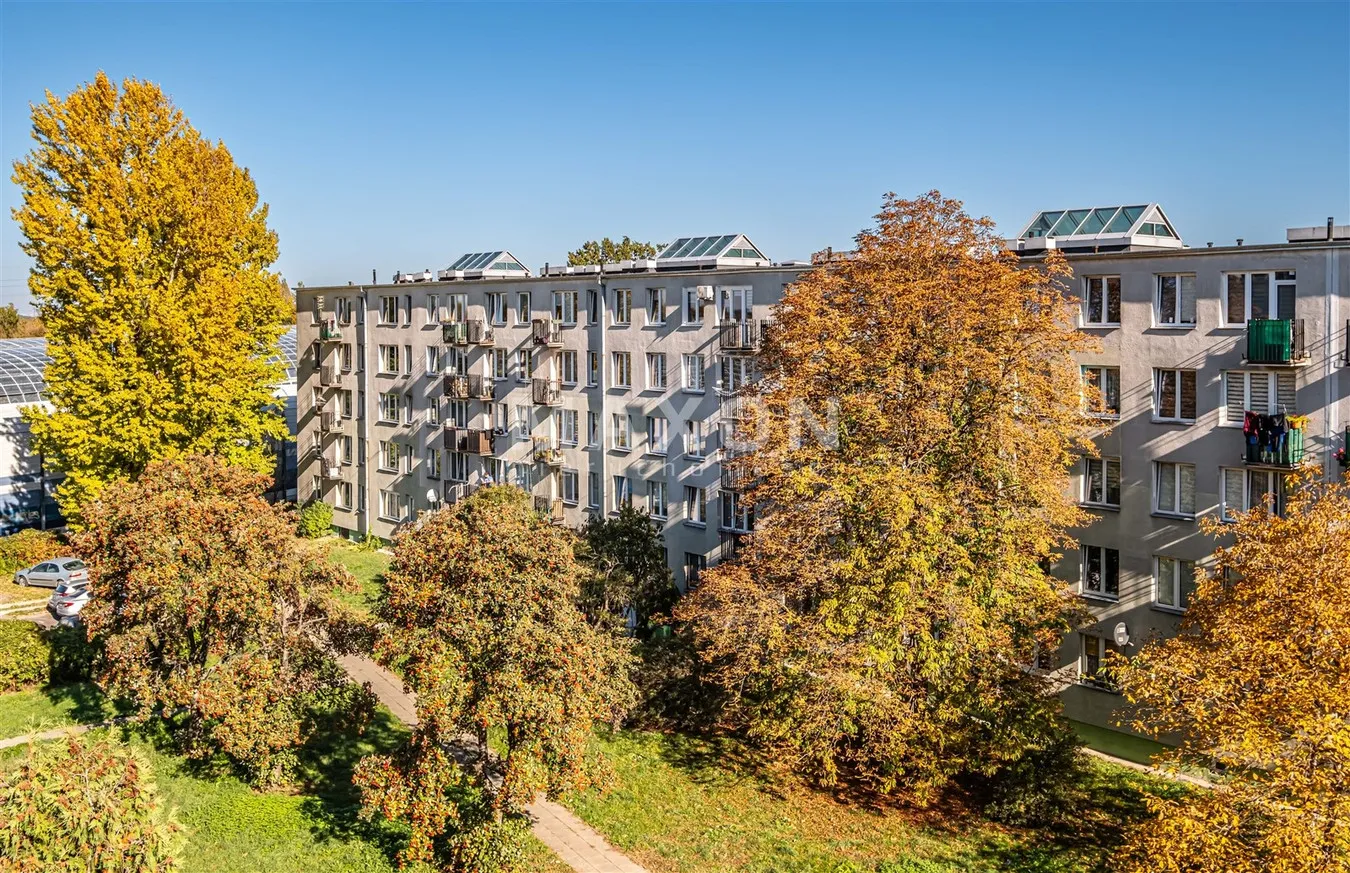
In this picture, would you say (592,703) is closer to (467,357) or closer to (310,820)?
(310,820)

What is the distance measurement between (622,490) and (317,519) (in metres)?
21.9

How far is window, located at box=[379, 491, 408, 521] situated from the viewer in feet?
179

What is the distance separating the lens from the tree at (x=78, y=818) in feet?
49.4

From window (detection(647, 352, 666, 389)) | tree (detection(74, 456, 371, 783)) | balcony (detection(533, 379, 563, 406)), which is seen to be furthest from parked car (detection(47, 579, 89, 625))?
window (detection(647, 352, 666, 389))

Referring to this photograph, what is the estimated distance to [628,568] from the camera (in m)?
36.5

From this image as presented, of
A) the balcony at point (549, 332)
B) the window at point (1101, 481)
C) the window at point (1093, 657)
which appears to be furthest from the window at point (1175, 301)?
the balcony at point (549, 332)

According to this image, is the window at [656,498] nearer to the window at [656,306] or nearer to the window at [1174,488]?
the window at [656,306]

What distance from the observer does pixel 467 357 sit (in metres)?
49.8

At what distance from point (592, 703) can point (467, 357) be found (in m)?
30.9

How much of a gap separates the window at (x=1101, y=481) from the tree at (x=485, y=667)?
634 inches

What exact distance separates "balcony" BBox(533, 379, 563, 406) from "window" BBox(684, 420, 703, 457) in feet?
24.5

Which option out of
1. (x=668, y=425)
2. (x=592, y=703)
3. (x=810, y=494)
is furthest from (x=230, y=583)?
(x=668, y=425)

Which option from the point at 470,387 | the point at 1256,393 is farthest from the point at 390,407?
the point at 1256,393

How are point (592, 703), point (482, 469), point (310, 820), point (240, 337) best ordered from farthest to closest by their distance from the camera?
point (482, 469) < point (240, 337) < point (310, 820) < point (592, 703)
